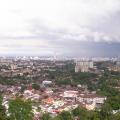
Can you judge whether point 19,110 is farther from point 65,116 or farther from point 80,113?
point 80,113

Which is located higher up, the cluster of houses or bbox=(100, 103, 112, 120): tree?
bbox=(100, 103, 112, 120): tree

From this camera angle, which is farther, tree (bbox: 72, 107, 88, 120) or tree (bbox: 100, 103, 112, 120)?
tree (bbox: 100, 103, 112, 120)

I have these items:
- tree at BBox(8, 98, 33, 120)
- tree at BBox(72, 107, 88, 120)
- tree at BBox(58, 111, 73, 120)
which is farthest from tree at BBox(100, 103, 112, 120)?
tree at BBox(8, 98, 33, 120)

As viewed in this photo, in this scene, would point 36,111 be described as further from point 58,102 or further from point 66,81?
point 66,81

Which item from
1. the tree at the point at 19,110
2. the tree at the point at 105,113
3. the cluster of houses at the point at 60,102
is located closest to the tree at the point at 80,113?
the tree at the point at 105,113

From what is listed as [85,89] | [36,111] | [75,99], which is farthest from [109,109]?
[85,89]

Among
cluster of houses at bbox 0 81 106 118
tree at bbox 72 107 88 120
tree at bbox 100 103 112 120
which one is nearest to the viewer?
tree at bbox 72 107 88 120

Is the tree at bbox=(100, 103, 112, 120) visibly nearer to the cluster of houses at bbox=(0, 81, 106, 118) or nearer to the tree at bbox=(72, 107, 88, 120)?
the tree at bbox=(72, 107, 88, 120)

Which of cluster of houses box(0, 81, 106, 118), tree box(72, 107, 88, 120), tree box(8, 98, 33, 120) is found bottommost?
cluster of houses box(0, 81, 106, 118)

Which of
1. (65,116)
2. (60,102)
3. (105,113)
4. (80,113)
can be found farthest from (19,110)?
(60,102)

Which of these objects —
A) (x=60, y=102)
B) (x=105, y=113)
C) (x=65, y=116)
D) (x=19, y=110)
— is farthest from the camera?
(x=60, y=102)

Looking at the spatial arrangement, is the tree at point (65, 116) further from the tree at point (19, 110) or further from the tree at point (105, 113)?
the tree at point (19, 110)
